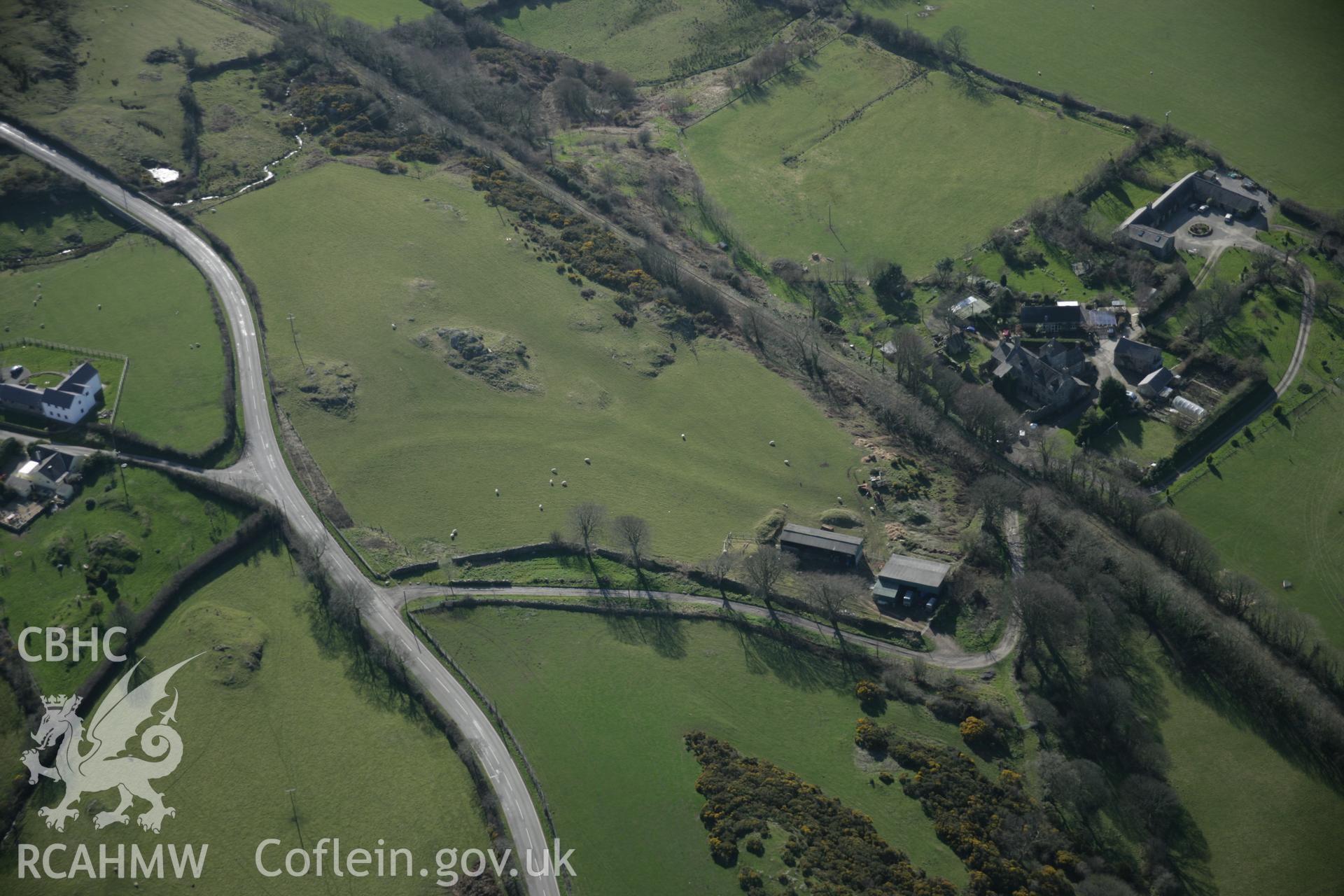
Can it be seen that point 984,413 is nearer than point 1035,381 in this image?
Yes

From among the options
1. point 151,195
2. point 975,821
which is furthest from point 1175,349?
point 151,195

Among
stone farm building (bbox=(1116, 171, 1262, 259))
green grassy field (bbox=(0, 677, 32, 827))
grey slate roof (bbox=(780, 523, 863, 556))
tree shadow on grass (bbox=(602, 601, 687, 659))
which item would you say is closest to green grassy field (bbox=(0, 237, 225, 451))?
green grassy field (bbox=(0, 677, 32, 827))

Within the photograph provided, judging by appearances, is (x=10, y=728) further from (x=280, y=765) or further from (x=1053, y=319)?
(x=1053, y=319)

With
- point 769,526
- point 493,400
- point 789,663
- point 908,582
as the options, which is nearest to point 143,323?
point 493,400

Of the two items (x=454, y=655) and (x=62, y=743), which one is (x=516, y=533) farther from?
(x=62, y=743)

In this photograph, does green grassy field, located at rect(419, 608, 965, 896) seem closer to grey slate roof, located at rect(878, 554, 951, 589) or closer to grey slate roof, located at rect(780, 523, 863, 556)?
grey slate roof, located at rect(878, 554, 951, 589)
